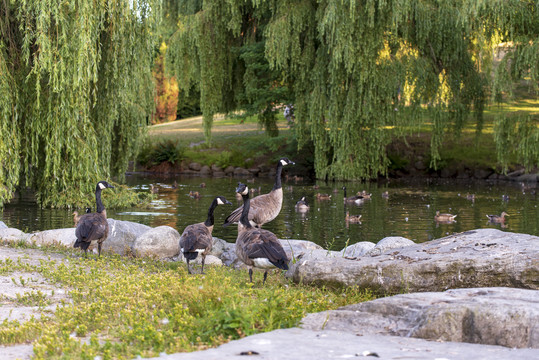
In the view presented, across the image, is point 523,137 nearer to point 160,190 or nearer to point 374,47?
point 374,47

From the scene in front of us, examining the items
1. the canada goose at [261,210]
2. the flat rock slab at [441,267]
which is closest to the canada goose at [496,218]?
the canada goose at [261,210]

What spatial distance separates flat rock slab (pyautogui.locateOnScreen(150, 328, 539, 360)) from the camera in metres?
4.98

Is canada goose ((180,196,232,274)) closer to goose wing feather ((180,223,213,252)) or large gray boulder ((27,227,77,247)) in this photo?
goose wing feather ((180,223,213,252))

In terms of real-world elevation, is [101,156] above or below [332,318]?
above

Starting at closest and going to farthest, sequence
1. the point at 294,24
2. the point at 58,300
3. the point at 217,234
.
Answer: the point at 58,300 < the point at 217,234 < the point at 294,24

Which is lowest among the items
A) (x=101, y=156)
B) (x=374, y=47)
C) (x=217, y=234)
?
(x=217, y=234)

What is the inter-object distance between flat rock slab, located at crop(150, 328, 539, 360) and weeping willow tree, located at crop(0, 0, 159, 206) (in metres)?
11.7

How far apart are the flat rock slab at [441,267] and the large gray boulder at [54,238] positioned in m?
6.11

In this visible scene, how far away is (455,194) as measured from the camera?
27.8 metres

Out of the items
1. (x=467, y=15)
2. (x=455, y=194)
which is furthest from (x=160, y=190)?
(x=467, y=15)

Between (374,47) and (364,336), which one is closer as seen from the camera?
(364,336)

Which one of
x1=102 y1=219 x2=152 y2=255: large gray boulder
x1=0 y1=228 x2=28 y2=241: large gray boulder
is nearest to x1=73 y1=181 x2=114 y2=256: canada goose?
x1=102 y1=219 x2=152 y2=255: large gray boulder

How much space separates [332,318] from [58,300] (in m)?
3.53

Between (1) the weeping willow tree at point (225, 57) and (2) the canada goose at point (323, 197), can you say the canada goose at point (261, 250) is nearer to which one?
(2) the canada goose at point (323, 197)
